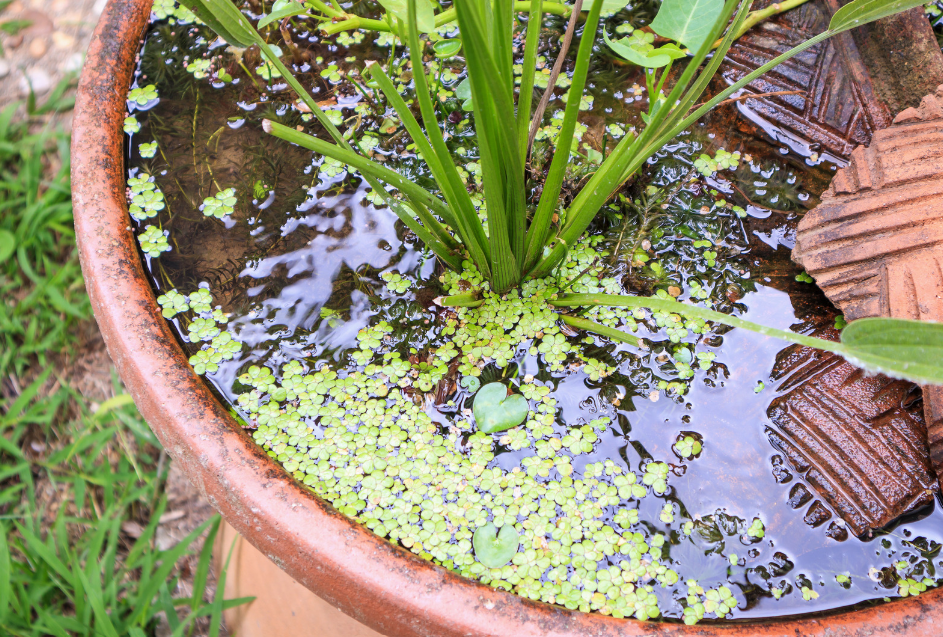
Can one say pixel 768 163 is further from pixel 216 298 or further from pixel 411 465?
pixel 216 298

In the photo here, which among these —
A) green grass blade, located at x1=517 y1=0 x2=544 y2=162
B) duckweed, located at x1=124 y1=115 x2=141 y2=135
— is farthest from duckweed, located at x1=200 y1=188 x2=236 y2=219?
green grass blade, located at x1=517 y1=0 x2=544 y2=162

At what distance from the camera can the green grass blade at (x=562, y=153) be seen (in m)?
0.71

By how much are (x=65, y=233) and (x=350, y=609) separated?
144 centimetres

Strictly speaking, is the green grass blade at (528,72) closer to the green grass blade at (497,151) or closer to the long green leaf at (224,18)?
the green grass blade at (497,151)

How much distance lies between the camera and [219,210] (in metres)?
1.11

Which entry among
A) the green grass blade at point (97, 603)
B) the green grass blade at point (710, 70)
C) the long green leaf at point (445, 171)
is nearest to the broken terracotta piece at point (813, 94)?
the green grass blade at point (710, 70)

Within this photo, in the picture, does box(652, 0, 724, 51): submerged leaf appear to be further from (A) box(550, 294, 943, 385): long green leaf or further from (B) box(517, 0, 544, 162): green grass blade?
(A) box(550, 294, 943, 385): long green leaf

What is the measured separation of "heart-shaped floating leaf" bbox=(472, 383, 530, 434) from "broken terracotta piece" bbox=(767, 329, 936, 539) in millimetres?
364

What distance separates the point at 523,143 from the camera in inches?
34.2

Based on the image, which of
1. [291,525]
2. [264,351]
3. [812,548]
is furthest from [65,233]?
[812,548]

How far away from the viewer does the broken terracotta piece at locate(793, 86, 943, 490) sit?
867 millimetres

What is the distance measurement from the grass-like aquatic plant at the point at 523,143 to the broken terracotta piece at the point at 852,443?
23cm

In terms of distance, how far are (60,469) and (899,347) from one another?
167 cm

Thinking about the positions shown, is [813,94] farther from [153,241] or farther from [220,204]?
[153,241]
